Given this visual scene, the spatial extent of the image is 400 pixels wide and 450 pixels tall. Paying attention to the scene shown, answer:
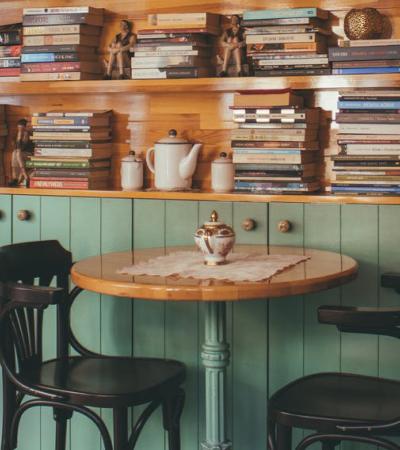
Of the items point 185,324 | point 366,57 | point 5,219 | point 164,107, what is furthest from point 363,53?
point 5,219

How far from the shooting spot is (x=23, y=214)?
3.52 meters

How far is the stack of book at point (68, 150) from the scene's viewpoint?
354 cm

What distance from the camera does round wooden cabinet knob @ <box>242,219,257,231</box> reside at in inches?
127

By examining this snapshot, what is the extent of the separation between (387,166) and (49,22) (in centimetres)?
135

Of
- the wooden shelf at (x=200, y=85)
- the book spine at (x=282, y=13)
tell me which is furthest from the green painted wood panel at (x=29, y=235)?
the book spine at (x=282, y=13)

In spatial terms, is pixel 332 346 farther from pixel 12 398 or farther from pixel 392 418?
pixel 12 398

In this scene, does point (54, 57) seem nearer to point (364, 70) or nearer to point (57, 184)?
point (57, 184)

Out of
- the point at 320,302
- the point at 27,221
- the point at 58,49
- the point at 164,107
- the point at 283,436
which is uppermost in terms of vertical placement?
the point at 58,49

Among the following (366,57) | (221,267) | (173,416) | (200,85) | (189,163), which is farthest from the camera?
(189,163)

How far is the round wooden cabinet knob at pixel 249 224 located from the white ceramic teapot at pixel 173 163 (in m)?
0.35

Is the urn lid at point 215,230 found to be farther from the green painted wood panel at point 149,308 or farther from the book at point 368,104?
the book at point 368,104

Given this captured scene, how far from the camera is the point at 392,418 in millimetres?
2402

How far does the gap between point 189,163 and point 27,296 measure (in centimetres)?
104

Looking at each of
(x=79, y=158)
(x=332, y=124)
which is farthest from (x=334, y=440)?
(x=79, y=158)
